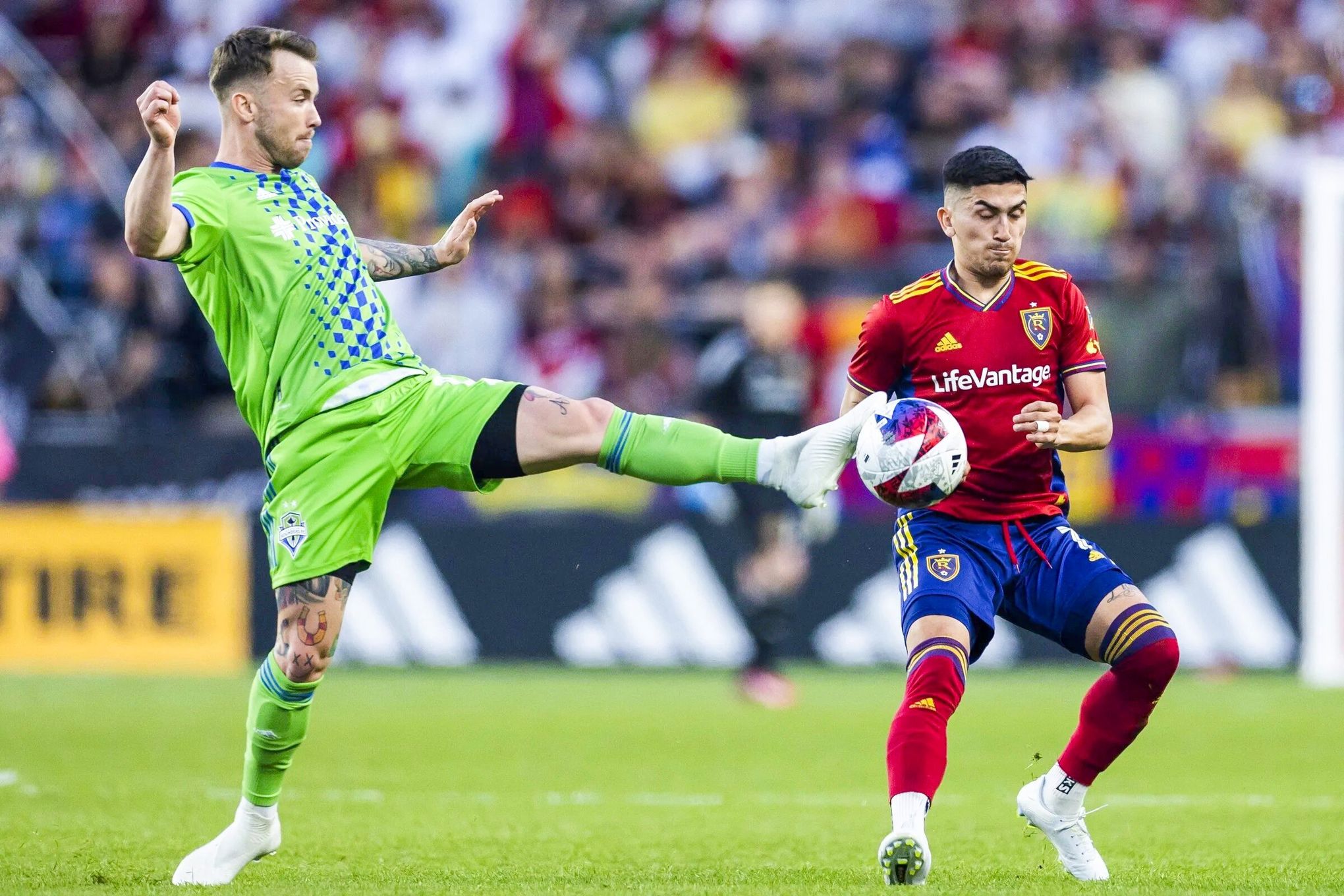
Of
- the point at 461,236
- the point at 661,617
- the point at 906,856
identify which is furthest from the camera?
the point at 661,617

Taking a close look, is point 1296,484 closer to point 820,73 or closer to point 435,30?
point 820,73

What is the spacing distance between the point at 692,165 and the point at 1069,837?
11912 mm

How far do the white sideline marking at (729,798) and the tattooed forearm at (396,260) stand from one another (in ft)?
8.53

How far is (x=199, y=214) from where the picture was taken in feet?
17.8

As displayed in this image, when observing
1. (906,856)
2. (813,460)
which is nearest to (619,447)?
(813,460)

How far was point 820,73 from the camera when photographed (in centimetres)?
1766

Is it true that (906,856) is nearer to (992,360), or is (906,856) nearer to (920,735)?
(920,735)

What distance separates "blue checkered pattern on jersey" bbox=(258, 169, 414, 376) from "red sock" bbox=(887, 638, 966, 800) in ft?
6.00

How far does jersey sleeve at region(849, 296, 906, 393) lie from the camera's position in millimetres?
6027

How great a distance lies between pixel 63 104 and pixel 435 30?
3.41 meters

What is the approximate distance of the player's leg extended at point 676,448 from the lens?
214 inches

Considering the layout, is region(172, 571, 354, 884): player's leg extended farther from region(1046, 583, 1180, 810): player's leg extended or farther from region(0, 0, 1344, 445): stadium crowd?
region(0, 0, 1344, 445): stadium crowd

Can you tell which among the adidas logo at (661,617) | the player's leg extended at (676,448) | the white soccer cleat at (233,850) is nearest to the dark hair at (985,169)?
the player's leg extended at (676,448)

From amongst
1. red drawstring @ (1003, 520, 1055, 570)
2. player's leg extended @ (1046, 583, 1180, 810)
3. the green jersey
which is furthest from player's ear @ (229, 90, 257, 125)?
player's leg extended @ (1046, 583, 1180, 810)
